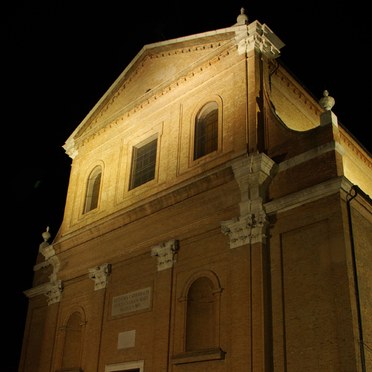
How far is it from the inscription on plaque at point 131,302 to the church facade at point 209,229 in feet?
0.17

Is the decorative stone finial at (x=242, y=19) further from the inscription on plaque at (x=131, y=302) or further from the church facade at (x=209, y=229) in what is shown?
the inscription on plaque at (x=131, y=302)

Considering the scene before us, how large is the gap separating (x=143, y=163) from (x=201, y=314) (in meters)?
6.35

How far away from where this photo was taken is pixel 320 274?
12.0 metres

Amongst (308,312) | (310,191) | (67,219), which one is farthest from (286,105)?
(67,219)

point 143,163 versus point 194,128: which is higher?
point 194,128

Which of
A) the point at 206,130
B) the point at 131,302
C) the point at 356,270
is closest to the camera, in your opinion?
the point at 356,270

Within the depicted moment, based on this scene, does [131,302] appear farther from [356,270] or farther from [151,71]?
[151,71]

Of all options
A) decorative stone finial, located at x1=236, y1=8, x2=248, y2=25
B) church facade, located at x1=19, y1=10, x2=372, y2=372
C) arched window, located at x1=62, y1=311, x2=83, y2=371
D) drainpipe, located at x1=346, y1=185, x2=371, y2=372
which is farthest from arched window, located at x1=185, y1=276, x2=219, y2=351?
decorative stone finial, located at x1=236, y1=8, x2=248, y2=25

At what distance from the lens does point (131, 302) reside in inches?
639

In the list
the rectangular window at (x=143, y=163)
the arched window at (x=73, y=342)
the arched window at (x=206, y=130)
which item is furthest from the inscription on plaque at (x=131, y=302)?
the arched window at (x=206, y=130)

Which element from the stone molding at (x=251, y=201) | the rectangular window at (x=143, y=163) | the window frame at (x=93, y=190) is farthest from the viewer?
the window frame at (x=93, y=190)

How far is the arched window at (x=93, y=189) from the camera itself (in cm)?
2053

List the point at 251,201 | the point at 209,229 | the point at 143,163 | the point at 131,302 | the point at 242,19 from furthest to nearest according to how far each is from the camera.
Answer: 1. the point at 143,163
2. the point at 242,19
3. the point at 131,302
4. the point at 209,229
5. the point at 251,201

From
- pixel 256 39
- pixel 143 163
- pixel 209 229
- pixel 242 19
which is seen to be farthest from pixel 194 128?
pixel 209 229
